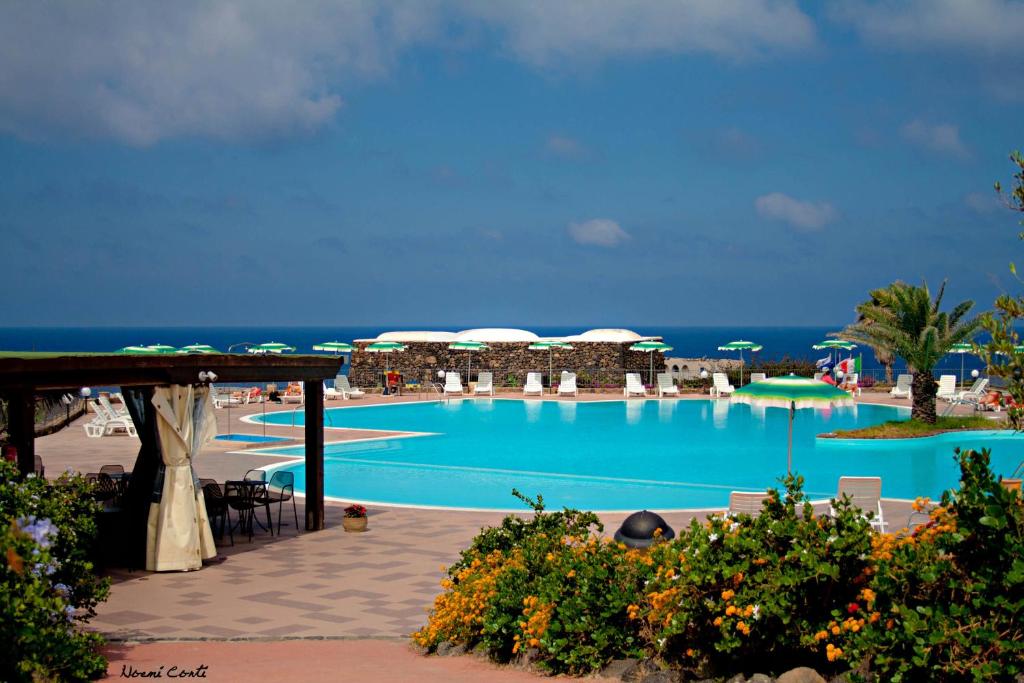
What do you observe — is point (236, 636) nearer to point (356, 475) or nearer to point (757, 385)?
point (757, 385)

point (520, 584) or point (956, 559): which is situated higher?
point (956, 559)

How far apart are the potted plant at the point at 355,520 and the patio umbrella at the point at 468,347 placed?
Result: 2342 cm

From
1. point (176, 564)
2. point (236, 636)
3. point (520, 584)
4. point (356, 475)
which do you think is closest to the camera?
point (520, 584)

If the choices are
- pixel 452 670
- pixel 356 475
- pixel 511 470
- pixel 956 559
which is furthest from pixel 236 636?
pixel 511 470

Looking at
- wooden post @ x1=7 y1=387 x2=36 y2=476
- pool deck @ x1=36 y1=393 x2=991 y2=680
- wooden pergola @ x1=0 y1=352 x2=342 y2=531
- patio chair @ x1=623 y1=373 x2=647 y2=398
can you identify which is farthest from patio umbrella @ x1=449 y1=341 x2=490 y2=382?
wooden post @ x1=7 y1=387 x2=36 y2=476

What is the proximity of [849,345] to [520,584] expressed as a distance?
105ft

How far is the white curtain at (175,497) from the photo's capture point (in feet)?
33.3

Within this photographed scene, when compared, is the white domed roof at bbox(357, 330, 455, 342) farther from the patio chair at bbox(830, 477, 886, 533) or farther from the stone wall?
the patio chair at bbox(830, 477, 886, 533)

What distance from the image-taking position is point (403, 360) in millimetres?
38562

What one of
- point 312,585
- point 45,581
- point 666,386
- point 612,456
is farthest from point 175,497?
point 666,386

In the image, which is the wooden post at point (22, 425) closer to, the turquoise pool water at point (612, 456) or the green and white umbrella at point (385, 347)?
the turquoise pool water at point (612, 456)

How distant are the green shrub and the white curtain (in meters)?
7.11

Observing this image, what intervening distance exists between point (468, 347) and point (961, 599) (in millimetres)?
31131

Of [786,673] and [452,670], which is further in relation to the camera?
[452,670]
